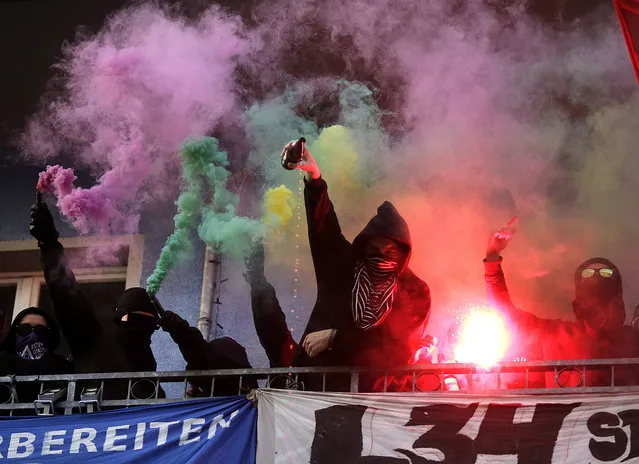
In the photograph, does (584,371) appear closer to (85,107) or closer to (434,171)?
(434,171)

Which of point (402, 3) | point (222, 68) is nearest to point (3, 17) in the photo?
point (222, 68)

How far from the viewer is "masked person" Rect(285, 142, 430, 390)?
763cm

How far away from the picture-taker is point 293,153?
7.43 meters

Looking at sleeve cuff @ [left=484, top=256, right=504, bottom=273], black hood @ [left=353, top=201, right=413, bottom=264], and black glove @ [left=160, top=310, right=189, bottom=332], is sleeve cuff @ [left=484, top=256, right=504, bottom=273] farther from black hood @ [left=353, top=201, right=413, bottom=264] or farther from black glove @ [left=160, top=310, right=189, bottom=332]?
black glove @ [left=160, top=310, right=189, bottom=332]

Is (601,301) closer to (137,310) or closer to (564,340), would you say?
(564,340)

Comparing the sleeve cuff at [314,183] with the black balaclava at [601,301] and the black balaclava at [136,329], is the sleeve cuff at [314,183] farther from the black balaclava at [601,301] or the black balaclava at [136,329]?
the black balaclava at [601,301]

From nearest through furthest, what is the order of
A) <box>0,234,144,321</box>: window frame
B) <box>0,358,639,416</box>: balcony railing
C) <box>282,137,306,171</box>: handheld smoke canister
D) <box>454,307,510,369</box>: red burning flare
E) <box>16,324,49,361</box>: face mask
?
<box>0,358,639,416</box>: balcony railing, <box>282,137,306,171</box>: handheld smoke canister, <box>454,307,510,369</box>: red burning flare, <box>16,324,49,361</box>: face mask, <box>0,234,144,321</box>: window frame

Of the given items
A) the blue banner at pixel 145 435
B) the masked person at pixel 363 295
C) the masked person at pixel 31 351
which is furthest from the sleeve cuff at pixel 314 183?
the masked person at pixel 31 351

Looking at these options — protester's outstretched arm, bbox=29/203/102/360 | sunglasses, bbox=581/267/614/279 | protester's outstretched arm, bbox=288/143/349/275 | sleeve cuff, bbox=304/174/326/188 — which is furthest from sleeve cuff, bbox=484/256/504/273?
protester's outstretched arm, bbox=29/203/102/360

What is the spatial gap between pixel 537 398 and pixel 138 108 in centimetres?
447

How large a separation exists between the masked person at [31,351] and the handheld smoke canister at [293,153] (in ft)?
8.01

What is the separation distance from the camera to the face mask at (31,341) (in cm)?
845

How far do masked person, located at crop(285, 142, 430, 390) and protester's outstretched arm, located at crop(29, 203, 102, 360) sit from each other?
1.72 meters

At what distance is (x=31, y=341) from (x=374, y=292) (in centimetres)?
276
